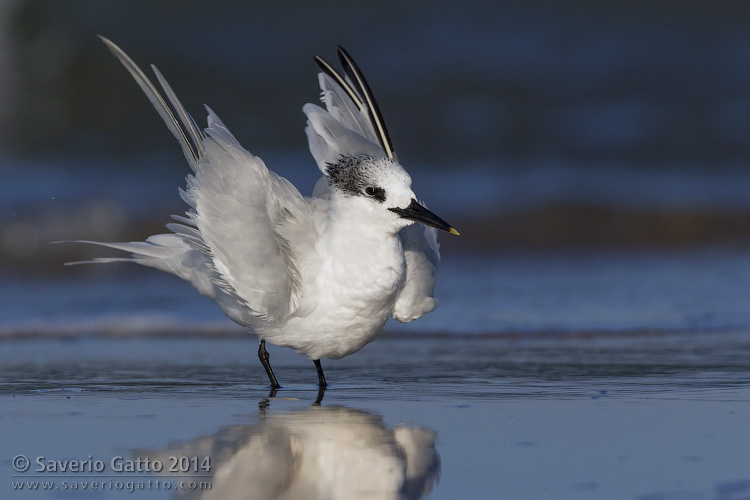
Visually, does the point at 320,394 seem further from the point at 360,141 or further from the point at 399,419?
the point at 360,141

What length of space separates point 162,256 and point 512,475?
7.69 ft

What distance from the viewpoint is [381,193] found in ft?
14.1

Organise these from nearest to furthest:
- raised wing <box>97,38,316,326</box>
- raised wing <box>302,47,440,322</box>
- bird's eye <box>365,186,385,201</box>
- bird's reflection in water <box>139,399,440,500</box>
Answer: bird's reflection in water <box>139,399,440,500</box>
raised wing <box>97,38,316,326</box>
bird's eye <box>365,186,385,201</box>
raised wing <box>302,47,440,322</box>

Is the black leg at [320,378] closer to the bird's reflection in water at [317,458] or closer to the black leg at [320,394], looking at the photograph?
the black leg at [320,394]

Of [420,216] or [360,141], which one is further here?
[360,141]

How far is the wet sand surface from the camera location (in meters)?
3.23

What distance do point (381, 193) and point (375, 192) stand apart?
1.0 inches

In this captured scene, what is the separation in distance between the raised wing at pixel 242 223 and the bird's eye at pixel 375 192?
13.6 inches

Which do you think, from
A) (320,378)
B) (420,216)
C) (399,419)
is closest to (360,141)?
(420,216)

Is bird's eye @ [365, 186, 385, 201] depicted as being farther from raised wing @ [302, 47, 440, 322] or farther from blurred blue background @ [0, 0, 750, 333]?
blurred blue background @ [0, 0, 750, 333]

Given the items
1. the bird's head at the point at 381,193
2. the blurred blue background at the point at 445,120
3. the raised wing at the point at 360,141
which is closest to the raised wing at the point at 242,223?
the bird's head at the point at 381,193

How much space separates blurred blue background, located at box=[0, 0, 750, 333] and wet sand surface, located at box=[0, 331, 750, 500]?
1.49m

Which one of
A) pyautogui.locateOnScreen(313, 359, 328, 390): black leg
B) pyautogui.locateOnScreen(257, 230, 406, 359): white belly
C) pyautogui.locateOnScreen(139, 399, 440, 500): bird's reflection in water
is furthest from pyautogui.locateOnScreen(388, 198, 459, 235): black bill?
pyautogui.locateOnScreen(313, 359, 328, 390): black leg

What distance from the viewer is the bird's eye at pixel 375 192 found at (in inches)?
169
